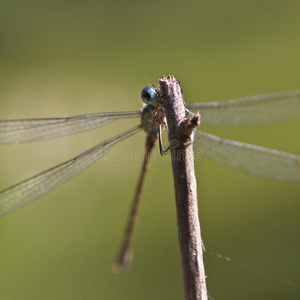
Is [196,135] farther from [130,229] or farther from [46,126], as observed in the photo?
[46,126]

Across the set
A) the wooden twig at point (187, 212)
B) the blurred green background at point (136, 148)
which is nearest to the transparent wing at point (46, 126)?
the wooden twig at point (187, 212)

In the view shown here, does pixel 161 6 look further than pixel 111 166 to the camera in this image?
Yes

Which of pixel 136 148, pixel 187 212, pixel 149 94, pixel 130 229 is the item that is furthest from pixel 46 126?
pixel 136 148

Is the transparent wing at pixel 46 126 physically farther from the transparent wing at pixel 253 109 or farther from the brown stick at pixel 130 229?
the transparent wing at pixel 253 109

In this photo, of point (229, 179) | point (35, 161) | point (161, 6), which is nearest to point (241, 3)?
point (161, 6)

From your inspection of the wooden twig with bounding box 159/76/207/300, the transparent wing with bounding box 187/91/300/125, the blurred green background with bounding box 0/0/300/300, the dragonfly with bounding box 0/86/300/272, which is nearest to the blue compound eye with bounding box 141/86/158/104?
the dragonfly with bounding box 0/86/300/272

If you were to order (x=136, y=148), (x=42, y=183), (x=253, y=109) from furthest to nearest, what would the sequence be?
(x=136, y=148), (x=42, y=183), (x=253, y=109)

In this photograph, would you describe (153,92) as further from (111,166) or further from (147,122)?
(111,166)
